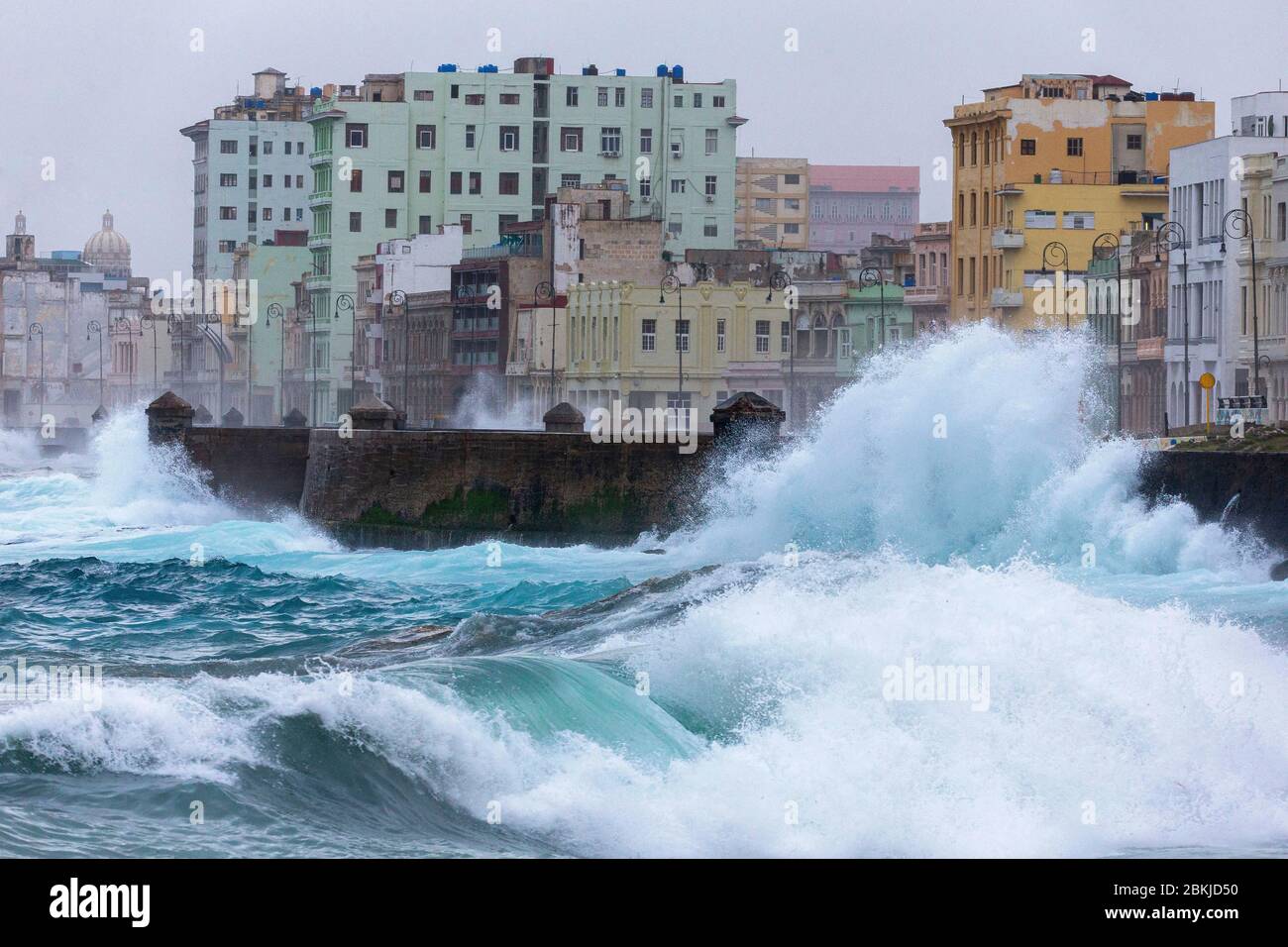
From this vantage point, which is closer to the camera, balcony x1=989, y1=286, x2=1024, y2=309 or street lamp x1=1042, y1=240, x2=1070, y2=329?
street lamp x1=1042, y1=240, x2=1070, y2=329

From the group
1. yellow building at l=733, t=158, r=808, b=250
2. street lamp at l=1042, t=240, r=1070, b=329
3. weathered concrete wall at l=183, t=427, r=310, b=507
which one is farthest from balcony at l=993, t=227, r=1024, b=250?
yellow building at l=733, t=158, r=808, b=250

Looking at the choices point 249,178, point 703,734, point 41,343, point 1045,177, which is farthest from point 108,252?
point 703,734

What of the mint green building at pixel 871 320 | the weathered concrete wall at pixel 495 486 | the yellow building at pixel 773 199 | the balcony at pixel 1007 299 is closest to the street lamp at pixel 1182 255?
the balcony at pixel 1007 299

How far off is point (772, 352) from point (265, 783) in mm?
67149

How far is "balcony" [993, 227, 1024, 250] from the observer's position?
71.3 meters

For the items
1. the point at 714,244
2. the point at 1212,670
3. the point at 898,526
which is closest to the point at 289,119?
the point at 714,244

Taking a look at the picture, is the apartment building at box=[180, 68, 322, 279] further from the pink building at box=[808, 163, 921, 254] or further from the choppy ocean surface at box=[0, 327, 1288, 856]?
the choppy ocean surface at box=[0, 327, 1288, 856]

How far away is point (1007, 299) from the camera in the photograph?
7056 cm

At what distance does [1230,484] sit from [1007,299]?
1543 inches

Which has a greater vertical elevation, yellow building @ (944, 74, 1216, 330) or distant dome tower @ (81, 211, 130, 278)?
distant dome tower @ (81, 211, 130, 278)

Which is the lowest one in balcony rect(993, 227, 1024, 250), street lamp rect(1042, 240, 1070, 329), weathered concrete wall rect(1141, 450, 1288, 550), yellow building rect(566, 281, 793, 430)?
weathered concrete wall rect(1141, 450, 1288, 550)

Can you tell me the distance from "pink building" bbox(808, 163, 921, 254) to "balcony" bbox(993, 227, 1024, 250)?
102 meters
